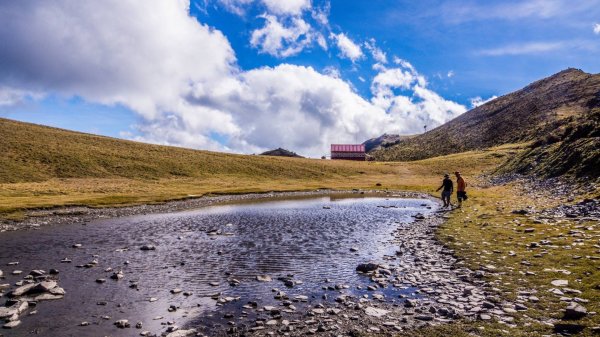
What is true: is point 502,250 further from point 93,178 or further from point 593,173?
point 93,178


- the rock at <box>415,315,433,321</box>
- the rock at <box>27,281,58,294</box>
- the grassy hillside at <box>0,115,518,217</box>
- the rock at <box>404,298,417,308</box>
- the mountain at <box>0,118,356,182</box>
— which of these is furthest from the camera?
the mountain at <box>0,118,356,182</box>

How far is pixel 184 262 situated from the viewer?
21.9m

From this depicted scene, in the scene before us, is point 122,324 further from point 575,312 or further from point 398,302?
point 575,312

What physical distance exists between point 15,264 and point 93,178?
86724 millimetres

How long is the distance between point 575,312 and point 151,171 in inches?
4534

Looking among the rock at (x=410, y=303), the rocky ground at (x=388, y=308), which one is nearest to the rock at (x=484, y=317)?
the rocky ground at (x=388, y=308)

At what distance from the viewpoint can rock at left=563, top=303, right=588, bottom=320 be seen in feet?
35.6

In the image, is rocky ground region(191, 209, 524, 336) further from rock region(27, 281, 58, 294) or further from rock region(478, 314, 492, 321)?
rock region(27, 281, 58, 294)

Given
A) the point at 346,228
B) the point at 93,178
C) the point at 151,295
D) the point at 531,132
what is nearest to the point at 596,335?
the point at 151,295

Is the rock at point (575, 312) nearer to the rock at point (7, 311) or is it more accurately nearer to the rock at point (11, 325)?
the rock at point (11, 325)

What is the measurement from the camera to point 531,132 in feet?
595

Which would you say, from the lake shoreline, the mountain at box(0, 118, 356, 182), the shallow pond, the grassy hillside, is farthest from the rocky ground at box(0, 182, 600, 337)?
the mountain at box(0, 118, 356, 182)

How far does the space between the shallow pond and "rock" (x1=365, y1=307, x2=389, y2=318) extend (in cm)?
187

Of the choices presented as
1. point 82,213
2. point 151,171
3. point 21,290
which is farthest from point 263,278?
point 151,171
